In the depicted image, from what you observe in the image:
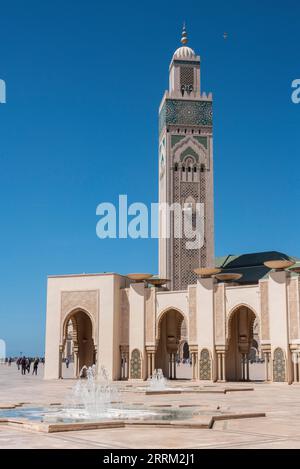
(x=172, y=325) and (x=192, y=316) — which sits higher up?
(x=192, y=316)

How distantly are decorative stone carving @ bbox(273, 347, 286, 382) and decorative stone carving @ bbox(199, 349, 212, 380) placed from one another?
93.2 inches

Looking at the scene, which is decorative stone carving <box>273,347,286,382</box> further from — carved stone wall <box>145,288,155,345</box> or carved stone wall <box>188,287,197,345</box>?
carved stone wall <box>145,288,155,345</box>

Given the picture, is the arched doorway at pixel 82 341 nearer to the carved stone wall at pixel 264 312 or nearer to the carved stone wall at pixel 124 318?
the carved stone wall at pixel 124 318

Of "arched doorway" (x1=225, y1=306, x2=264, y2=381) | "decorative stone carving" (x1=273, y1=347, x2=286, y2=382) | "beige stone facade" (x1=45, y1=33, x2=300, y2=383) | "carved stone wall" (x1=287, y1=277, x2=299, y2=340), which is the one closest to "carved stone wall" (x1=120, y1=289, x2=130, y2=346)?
"beige stone facade" (x1=45, y1=33, x2=300, y2=383)

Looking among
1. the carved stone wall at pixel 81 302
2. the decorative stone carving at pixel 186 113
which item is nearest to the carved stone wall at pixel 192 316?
the carved stone wall at pixel 81 302

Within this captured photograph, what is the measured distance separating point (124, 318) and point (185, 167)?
1529cm

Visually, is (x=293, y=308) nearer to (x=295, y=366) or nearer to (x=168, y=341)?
(x=295, y=366)

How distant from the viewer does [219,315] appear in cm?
2116

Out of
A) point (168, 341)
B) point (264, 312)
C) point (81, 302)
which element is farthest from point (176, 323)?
point (264, 312)

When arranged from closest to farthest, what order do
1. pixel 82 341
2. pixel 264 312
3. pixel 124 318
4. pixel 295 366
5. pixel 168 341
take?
pixel 295 366
pixel 264 312
pixel 124 318
pixel 168 341
pixel 82 341

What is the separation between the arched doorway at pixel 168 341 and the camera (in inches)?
941
